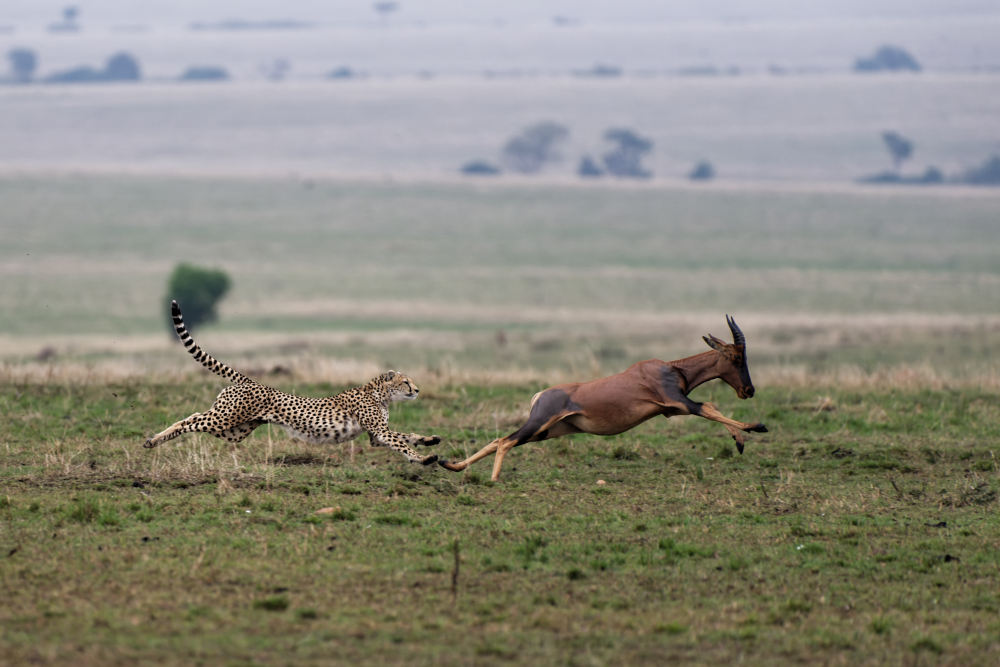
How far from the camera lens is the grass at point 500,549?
28.0 feet

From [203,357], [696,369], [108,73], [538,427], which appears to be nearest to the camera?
[538,427]

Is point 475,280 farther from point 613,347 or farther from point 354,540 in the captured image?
point 354,540

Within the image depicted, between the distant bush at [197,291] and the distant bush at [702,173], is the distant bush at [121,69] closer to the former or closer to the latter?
the distant bush at [702,173]

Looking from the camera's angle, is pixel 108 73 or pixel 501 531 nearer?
pixel 501 531

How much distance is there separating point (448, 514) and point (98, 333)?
47095 millimetres

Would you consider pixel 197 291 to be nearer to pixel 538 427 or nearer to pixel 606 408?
pixel 538 427

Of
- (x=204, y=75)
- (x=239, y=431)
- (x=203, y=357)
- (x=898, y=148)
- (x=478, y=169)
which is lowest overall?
(x=239, y=431)

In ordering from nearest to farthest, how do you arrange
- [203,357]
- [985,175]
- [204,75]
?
[203,357]
[985,175]
[204,75]

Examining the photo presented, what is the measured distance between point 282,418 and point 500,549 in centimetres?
388

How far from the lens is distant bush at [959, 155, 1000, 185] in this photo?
12031 centimetres

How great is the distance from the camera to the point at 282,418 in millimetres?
13648

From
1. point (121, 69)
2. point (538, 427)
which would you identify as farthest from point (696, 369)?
point (121, 69)

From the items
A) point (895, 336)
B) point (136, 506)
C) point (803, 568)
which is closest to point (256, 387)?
point (136, 506)

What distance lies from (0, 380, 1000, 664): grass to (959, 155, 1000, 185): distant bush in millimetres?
111987
